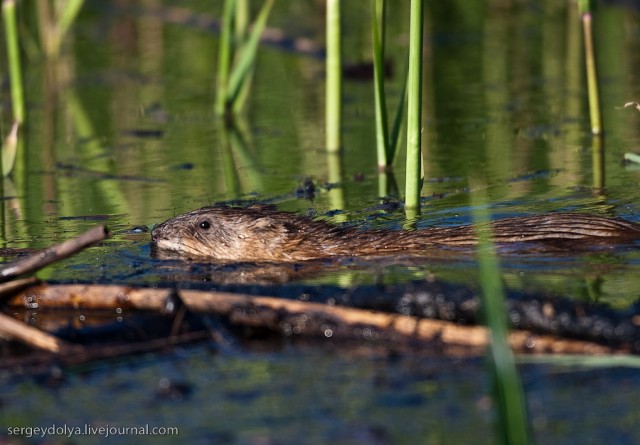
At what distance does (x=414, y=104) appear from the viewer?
5637 millimetres

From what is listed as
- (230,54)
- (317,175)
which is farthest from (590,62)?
(230,54)

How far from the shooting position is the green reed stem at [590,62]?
698 cm

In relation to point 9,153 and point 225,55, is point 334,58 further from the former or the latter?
point 9,153

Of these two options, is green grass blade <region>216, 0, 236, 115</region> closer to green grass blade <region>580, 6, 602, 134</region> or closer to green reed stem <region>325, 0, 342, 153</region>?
green reed stem <region>325, 0, 342, 153</region>

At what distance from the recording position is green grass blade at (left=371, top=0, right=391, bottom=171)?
20.0 feet

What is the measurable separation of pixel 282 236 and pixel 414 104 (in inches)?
39.3

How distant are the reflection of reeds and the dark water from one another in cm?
22

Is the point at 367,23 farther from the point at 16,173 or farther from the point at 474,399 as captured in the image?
the point at 474,399

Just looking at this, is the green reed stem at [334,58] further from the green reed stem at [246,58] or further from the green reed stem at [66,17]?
the green reed stem at [66,17]

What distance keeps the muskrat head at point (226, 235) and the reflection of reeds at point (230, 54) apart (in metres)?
2.61

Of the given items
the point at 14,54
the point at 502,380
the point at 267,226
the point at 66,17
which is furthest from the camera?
the point at 66,17

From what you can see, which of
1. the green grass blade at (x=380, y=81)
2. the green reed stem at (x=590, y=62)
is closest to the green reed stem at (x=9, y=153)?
the green grass blade at (x=380, y=81)

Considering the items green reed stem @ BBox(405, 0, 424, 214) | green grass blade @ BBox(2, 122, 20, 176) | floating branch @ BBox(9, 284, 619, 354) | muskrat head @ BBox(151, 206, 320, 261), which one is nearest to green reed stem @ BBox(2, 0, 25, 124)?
green grass blade @ BBox(2, 122, 20, 176)

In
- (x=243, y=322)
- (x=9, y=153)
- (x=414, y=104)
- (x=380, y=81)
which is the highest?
(x=380, y=81)
